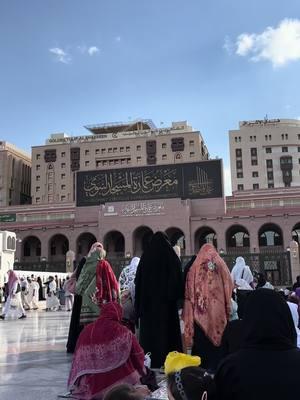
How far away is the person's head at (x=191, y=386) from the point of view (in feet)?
5.62

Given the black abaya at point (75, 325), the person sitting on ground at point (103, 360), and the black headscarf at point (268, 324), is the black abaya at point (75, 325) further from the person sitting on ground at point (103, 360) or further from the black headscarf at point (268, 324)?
the black headscarf at point (268, 324)

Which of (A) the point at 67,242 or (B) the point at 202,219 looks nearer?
(B) the point at 202,219

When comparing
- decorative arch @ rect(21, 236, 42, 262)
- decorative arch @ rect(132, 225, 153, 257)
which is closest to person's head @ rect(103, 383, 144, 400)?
decorative arch @ rect(132, 225, 153, 257)

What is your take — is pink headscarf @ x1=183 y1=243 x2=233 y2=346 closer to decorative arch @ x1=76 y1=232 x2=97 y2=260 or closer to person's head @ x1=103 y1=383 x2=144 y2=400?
person's head @ x1=103 y1=383 x2=144 y2=400

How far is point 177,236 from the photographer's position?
3888cm

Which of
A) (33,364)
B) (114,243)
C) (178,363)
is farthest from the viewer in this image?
(114,243)

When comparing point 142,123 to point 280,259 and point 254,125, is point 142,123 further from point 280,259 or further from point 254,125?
point 280,259

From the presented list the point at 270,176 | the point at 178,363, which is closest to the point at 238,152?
the point at 270,176

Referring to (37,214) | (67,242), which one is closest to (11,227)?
(37,214)

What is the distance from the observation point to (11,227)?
129 feet

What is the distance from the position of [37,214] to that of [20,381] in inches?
1457

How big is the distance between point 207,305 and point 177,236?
34.1 m

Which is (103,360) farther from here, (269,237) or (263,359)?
(269,237)

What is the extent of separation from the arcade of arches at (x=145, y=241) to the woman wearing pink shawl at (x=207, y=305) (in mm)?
30397
